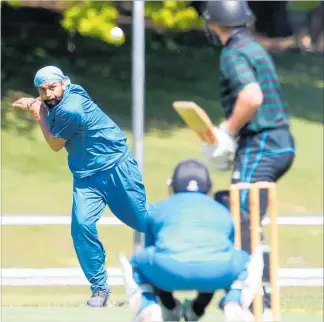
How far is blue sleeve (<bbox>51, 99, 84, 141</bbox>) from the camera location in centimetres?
665

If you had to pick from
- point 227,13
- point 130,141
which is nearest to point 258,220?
point 227,13

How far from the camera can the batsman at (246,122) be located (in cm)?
596

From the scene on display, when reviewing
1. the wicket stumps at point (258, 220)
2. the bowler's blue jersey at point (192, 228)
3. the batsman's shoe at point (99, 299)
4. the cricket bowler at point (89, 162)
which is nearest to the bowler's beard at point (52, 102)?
the cricket bowler at point (89, 162)

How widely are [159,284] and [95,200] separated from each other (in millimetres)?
1952

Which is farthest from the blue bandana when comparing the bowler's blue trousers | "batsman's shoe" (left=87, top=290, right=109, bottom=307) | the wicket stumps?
the wicket stumps

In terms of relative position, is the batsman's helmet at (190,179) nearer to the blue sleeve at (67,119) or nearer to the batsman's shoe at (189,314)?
the batsman's shoe at (189,314)

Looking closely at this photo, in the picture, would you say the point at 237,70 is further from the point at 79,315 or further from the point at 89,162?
the point at 79,315

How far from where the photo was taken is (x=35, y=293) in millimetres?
10031

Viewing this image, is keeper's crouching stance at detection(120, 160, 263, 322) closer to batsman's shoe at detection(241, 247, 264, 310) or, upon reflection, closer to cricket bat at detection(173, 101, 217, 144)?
batsman's shoe at detection(241, 247, 264, 310)

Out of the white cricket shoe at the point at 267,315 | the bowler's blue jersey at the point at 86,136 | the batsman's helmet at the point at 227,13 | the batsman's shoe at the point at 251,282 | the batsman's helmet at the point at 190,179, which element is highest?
the batsman's helmet at the point at 227,13

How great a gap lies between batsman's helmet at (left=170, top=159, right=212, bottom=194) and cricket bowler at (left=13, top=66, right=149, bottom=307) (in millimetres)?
1734

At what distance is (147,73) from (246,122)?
45.4 ft

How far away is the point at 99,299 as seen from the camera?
22.8ft

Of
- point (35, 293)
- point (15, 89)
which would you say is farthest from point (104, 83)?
point (35, 293)
